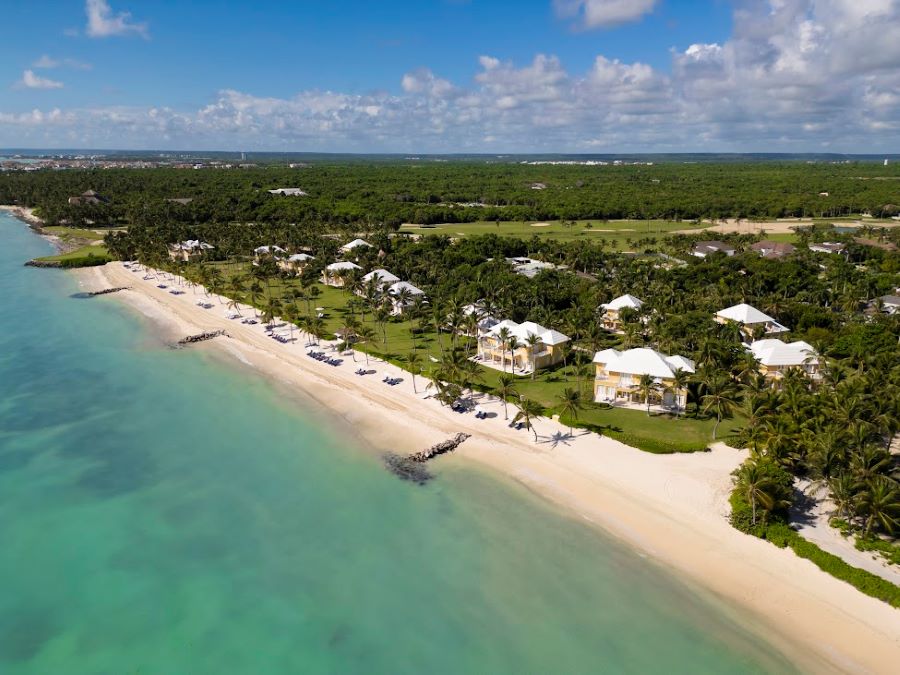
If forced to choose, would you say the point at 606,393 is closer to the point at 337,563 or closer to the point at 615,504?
the point at 615,504

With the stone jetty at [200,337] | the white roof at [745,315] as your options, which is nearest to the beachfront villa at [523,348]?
the white roof at [745,315]

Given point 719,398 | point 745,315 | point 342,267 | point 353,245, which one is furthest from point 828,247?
point 342,267

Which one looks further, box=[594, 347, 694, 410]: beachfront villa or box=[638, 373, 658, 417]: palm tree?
box=[594, 347, 694, 410]: beachfront villa

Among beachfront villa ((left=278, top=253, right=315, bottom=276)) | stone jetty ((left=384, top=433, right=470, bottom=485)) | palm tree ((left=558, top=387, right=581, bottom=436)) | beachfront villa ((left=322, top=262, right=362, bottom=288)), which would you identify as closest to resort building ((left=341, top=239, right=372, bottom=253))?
beachfront villa ((left=278, top=253, right=315, bottom=276))

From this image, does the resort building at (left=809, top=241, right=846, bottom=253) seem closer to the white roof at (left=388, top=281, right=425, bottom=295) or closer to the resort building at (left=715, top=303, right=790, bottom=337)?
the resort building at (left=715, top=303, right=790, bottom=337)

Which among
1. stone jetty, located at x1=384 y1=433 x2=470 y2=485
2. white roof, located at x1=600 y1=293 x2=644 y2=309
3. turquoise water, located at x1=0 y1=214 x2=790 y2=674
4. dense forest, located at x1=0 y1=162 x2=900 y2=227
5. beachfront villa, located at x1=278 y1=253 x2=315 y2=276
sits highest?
dense forest, located at x1=0 y1=162 x2=900 y2=227

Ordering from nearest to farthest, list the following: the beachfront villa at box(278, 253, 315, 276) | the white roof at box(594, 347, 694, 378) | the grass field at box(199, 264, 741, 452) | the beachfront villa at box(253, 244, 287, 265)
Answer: the grass field at box(199, 264, 741, 452) < the white roof at box(594, 347, 694, 378) < the beachfront villa at box(278, 253, 315, 276) < the beachfront villa at box(253, 244, 287, 265)

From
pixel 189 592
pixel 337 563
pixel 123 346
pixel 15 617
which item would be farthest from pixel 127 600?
pixel 123 346
